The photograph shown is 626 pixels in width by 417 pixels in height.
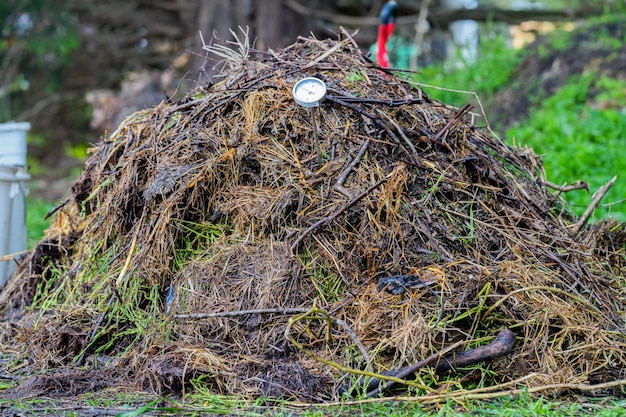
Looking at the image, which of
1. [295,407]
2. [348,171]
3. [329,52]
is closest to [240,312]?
[295,407]

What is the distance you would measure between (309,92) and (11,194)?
2.52 metres

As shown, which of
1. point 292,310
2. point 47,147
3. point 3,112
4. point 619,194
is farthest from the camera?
point 47,147

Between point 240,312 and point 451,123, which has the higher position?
point 451,123

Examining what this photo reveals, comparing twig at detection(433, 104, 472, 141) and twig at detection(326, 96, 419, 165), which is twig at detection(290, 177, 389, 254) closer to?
twig at detection(326, 96, 419, 165)

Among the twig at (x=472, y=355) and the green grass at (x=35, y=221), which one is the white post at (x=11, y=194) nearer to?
the green grass at (x=35, y=221)

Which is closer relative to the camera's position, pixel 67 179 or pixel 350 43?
pixel 350 43

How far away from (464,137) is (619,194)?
2.26 metres

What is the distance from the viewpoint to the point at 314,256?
327 centimetres

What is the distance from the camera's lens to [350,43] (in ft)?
13.4


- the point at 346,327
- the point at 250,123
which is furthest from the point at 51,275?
the point at 346,327

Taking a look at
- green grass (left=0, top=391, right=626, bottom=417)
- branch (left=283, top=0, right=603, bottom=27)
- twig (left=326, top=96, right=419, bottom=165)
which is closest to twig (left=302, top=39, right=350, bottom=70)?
twig (left=326, top=96, right=419, bottom=165)

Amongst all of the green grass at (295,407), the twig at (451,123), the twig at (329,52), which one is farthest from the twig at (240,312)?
the twig at (329,52)

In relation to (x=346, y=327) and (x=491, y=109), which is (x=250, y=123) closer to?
(x=346, y=327)

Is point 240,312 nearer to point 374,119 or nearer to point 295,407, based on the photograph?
point 295,407
